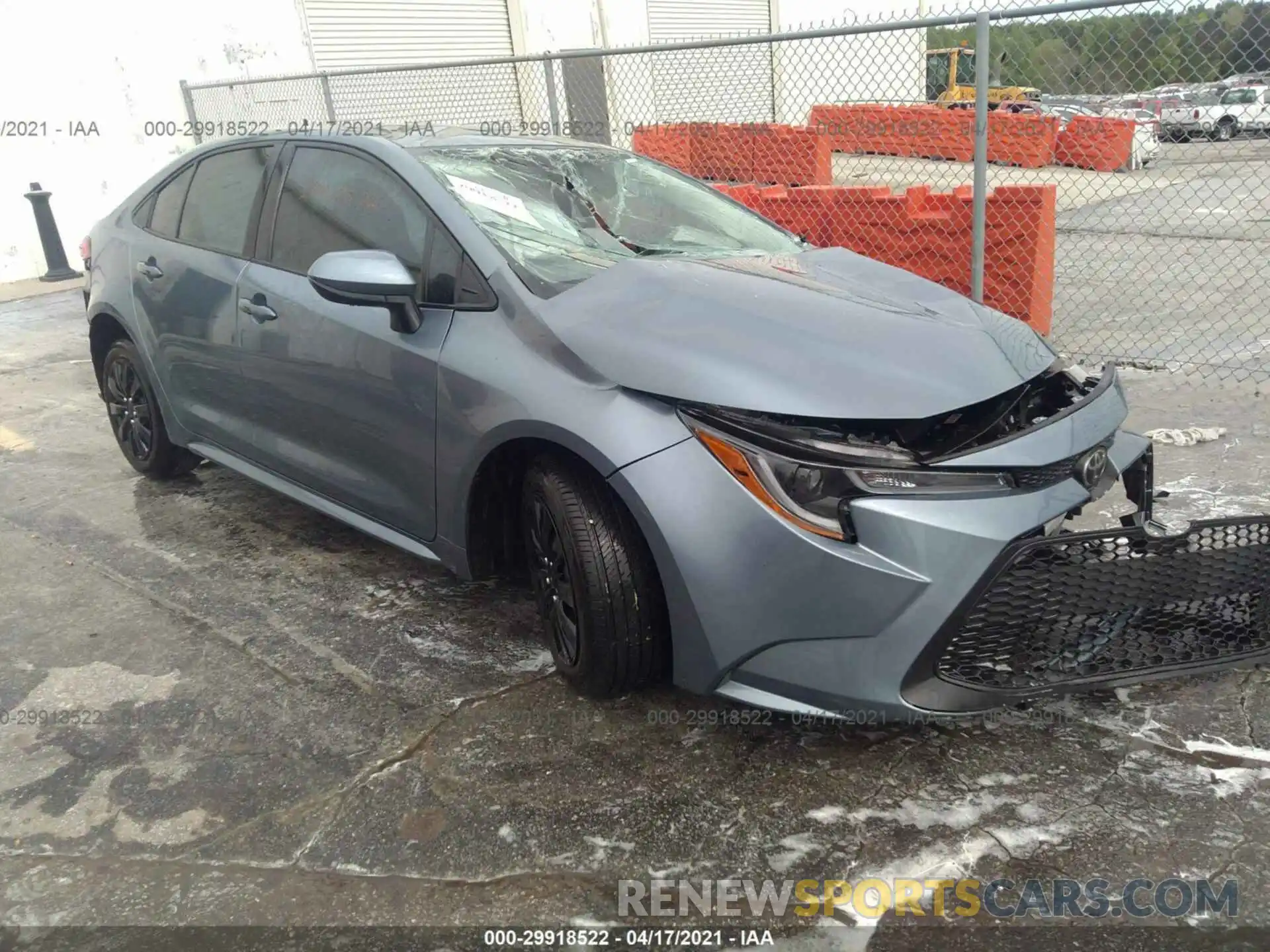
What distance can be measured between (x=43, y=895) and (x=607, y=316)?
1.85 m

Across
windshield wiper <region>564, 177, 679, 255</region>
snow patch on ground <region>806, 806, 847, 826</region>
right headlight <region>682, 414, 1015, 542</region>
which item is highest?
windshield wiper <region>564, 177, 679, 255</region>

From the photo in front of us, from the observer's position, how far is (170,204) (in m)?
4.36

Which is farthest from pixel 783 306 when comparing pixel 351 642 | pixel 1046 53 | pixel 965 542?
pixel 1046 53

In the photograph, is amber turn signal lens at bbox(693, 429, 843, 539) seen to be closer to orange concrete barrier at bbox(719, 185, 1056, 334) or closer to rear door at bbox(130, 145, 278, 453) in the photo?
rear door at bbox(130, 145, 278, 453)

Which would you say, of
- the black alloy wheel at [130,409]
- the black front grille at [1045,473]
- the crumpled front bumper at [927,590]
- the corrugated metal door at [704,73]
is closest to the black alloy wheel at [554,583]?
the crumpled front bumper at [927,590]

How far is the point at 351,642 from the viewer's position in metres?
3.37

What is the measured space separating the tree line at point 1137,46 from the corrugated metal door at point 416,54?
5937 mm

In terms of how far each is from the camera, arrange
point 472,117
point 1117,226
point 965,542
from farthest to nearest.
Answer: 1. point 1117,226
2. point 472,117
3. point 965,542

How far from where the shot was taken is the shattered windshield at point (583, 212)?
3098 millimetres

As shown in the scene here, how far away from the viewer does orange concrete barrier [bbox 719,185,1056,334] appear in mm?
6352

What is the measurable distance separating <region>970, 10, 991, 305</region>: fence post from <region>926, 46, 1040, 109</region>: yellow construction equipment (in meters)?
0.16

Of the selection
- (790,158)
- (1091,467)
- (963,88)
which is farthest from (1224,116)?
(1091,467)

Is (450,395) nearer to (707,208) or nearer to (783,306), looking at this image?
(783,306)

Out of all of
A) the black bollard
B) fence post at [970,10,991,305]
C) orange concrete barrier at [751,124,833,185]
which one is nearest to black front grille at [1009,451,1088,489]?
fence post at [970,10,991,305]
